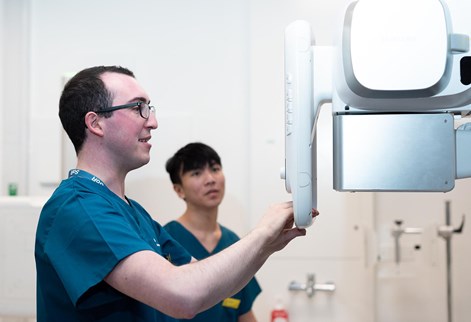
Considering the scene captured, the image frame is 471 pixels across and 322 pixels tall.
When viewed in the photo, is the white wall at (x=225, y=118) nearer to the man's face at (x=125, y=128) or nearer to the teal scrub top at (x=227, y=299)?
the teal scrub top at (x=227, y=299)

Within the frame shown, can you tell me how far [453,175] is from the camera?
878mm

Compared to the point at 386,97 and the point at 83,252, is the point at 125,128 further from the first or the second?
the point at 386,97

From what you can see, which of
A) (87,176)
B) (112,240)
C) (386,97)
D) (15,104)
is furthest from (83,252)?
(15,104)

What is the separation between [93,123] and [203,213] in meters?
0.96

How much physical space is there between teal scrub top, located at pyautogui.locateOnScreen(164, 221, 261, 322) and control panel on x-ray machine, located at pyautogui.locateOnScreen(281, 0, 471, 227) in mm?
1185

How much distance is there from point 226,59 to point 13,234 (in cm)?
118

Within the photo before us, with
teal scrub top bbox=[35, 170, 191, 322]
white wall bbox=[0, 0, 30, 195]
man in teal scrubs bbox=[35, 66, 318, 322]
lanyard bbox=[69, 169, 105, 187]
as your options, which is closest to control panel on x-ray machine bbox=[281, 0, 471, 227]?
man in teal scrubs bbox=[35, 66, 318, 322]

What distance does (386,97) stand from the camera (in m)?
0.85

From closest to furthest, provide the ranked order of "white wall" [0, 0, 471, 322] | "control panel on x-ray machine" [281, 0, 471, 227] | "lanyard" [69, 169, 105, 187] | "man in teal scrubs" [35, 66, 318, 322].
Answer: "control panel on x-ray machine" [281, 0, 471, 227]
"man in teal scrubs" [35, 66, 318, 322]
"lanyard" [69, 169, 105, 187]
"white wall" [0, 0, 471, 322]

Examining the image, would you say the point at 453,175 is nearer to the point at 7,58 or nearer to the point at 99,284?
the point at 99,284

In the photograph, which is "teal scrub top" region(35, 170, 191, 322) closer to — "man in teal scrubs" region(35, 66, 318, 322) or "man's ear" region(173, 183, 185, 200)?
"man in teal scrubs" region(35, 66, 318, 322)

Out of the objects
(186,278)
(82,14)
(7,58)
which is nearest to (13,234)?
(7,58)

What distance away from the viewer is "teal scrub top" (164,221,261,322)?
2.02 meters

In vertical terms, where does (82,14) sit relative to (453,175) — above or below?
above
